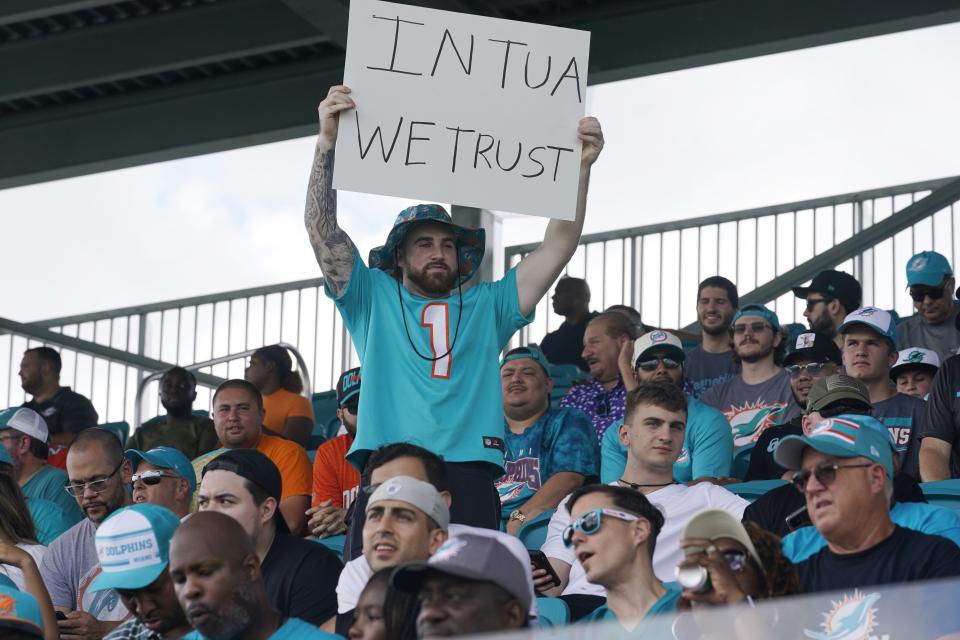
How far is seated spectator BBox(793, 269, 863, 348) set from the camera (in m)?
9.34

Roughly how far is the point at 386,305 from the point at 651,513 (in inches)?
49.0

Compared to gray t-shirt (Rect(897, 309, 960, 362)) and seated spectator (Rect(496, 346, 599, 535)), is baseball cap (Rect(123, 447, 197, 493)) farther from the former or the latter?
gray t-shirt (Rect(897, 309, 960, 362))

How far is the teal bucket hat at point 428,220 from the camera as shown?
223 inches

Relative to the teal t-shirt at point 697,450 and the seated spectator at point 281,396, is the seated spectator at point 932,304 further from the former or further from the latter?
the seated spectator at point 281,396

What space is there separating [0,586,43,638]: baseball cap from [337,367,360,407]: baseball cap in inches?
111

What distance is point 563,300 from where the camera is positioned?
437 inches

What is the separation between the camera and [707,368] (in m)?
9.32

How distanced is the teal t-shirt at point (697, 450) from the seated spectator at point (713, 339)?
71.8 inches

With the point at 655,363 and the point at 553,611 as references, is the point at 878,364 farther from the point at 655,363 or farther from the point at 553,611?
the point at 553,611

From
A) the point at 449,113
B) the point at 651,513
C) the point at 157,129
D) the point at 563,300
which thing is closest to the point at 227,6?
the point at 157,129

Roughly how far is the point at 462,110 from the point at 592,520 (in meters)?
1.60

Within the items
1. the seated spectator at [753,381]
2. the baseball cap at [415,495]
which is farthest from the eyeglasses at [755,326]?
the baseball cap at [415,495]

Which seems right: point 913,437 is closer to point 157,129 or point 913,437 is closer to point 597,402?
point 597,402

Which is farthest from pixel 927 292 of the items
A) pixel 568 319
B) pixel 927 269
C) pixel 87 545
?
pixel 87 545
